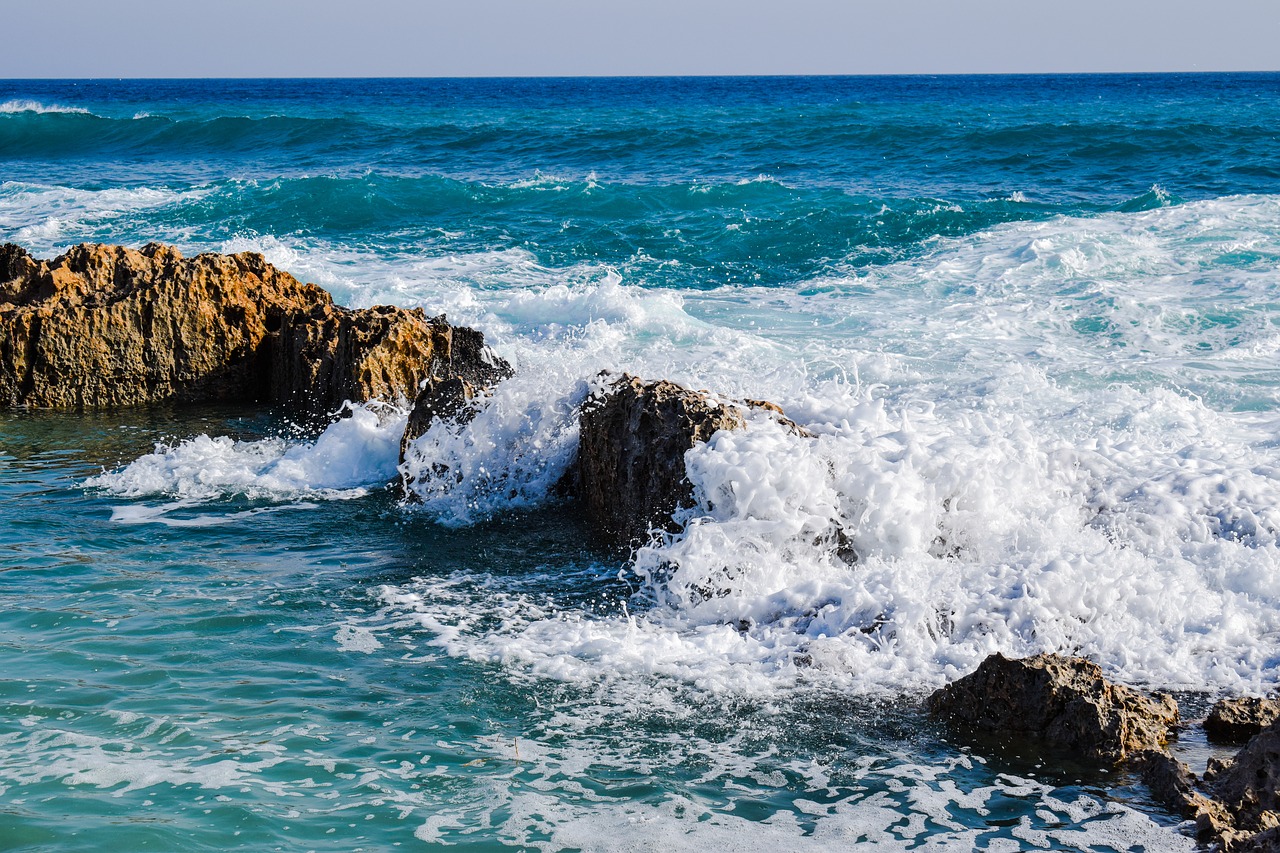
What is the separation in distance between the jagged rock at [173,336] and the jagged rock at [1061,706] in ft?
16.5

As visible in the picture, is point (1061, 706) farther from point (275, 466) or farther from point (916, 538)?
point (275, 466)

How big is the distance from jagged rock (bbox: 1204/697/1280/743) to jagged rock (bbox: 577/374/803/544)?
2.38 metres

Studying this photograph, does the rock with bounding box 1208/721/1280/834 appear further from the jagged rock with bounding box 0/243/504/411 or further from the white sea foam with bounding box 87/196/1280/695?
the jagged rock with bounding box 0/243/504/411

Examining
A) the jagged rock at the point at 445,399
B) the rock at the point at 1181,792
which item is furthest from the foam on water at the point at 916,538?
the rock at the point at 1181,792

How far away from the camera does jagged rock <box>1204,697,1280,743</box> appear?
12.7 feet

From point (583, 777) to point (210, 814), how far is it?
1.11 metres

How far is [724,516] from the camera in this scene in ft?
17.6

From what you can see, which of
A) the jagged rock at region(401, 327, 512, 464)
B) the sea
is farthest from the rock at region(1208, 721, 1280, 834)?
the jagged rock at region(401, 327, 512, 464)

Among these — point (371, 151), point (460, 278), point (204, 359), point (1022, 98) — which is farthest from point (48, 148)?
point (1022, 98)

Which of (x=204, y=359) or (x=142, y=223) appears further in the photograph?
(x=142, y=223)

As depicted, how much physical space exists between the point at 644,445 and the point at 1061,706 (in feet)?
8.10

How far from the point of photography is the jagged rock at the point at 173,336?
834 cm

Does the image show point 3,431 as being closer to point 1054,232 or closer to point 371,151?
point 1054,232

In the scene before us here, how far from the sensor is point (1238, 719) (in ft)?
12.7
